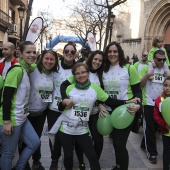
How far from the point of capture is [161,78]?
4188 mm

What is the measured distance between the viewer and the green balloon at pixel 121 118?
3114 millimetres

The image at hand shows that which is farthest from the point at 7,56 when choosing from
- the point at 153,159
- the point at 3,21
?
the point at 3,21

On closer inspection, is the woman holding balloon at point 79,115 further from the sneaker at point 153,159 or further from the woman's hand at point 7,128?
the sneaker at point 153,159

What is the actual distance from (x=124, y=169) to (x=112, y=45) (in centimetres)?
170

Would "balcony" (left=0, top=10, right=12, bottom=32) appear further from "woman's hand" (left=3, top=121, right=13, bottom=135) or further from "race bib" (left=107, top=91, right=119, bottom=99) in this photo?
"woman's hand" (left=3, top=121, right=13, bottom=135)

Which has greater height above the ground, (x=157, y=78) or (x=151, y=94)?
(x=157, y=78)

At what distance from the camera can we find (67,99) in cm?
304

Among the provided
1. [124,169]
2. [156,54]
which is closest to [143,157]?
[124,169]

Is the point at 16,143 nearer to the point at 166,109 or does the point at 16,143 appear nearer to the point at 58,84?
the point at 58,84

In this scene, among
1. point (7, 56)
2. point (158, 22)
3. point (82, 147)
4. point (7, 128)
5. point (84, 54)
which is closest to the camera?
point (7, 128)

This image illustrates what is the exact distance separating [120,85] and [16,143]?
5.00ft

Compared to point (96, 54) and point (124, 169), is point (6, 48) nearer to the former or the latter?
point (96, 54)

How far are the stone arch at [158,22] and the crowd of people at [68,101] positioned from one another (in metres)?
14.9

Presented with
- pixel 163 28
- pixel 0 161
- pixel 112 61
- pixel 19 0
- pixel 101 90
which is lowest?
pixel 0 161
